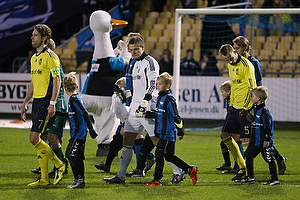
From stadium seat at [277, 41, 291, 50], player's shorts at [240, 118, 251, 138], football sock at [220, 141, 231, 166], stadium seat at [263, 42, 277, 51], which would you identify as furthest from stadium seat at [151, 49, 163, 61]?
player's shorts at [240, 118, 251, 138]

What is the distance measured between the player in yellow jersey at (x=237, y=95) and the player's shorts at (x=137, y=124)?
129cm

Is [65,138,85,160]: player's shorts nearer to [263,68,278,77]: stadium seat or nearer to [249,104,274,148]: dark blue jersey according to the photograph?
[249,104,274,148]: dark blue jersey

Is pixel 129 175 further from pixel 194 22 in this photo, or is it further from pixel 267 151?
pixel 194 22

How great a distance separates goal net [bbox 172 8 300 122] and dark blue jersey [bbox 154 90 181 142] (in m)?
5.37

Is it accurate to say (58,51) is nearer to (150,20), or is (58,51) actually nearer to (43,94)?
(150,20)

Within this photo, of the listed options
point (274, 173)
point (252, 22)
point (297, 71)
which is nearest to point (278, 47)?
point (297, 71)

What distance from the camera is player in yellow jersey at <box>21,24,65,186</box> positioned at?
5.64 meters

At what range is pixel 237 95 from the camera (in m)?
6.64

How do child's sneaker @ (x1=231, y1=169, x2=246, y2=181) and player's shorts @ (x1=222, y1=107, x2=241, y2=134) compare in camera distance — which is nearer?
child's sneaker @ (x1=231, y1=169, x2=246, y2=181)

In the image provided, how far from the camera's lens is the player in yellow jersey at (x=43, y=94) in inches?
222

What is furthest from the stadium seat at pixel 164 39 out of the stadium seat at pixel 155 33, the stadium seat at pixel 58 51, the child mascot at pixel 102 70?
the child mascot at pixel 102 70

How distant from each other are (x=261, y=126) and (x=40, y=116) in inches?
107

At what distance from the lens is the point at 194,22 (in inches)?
675

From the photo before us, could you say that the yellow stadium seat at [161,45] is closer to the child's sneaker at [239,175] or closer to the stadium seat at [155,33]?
the stadium seat at [155,33]
